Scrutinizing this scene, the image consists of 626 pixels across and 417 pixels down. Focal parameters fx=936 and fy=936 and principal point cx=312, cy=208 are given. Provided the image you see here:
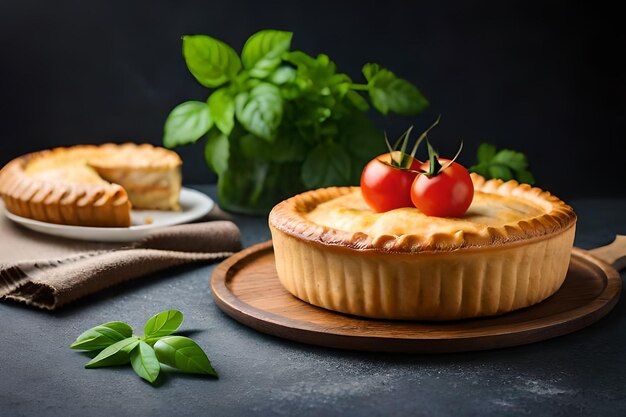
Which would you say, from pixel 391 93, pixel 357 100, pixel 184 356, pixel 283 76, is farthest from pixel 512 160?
pixel 184 356

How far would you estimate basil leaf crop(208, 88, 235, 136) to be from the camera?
421cm

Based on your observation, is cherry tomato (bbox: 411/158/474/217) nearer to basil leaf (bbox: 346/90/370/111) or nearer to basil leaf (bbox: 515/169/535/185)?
basil leaf (bbox: 515/169/535/185)

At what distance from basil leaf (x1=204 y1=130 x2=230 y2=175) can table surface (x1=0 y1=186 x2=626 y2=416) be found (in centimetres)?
135

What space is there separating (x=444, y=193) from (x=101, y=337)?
115cm

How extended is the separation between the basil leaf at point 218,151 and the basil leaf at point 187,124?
0.35 ft

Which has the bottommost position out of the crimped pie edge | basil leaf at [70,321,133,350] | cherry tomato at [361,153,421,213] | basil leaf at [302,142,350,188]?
basil leaf at [70,321,133,350]

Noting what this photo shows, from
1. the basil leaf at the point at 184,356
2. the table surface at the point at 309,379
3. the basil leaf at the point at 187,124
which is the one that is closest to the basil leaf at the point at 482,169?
the basil leaf at the point at 187,124

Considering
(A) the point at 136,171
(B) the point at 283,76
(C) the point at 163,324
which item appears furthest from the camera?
(A) the point at 136,171

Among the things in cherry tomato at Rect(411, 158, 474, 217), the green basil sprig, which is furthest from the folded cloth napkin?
the green basil sprig

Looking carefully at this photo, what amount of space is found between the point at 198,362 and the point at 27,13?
10.1 ft

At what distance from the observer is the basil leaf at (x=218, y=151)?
432cm

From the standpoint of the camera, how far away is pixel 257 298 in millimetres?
3189

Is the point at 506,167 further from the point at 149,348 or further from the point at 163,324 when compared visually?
the point at 149,348

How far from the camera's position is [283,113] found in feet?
14.1
